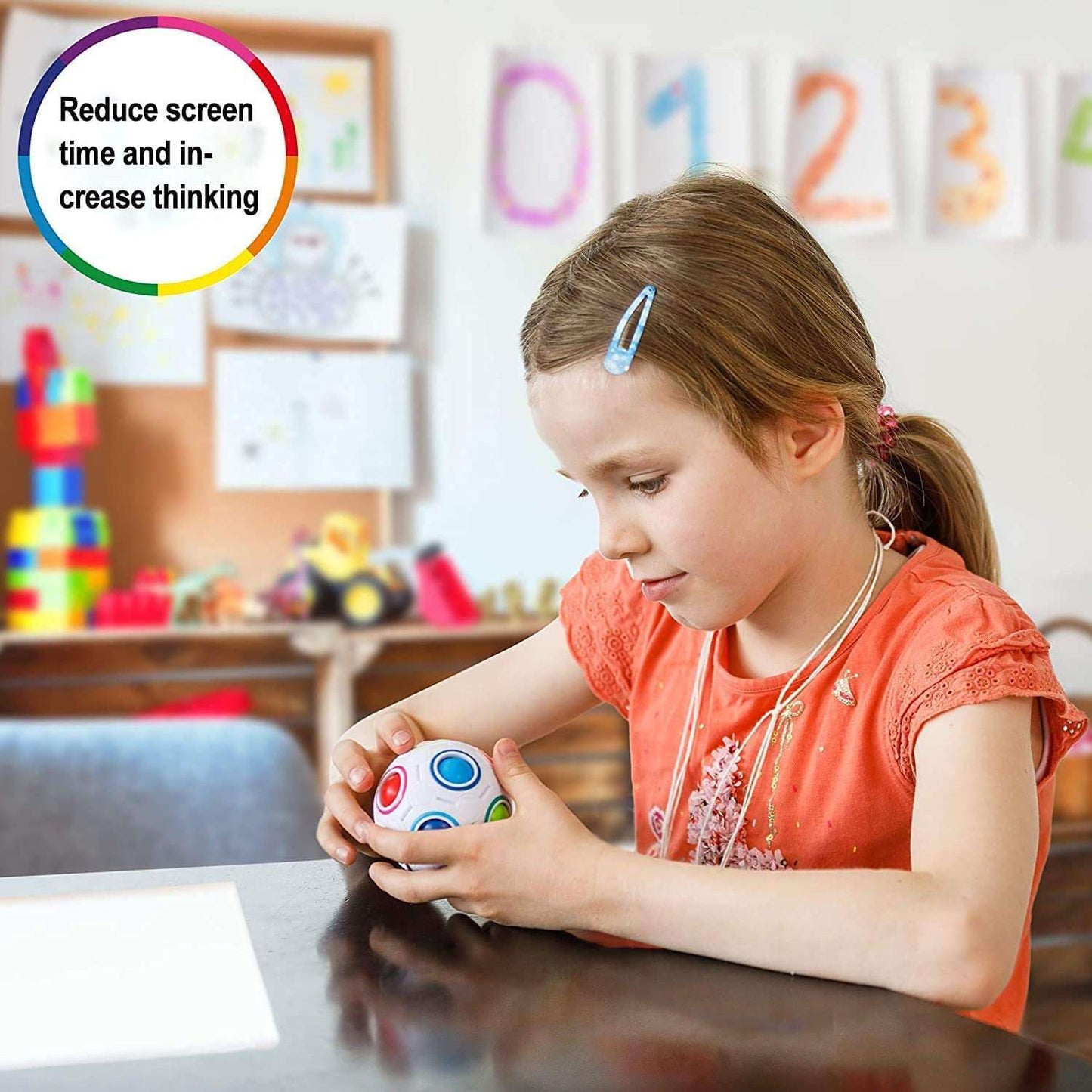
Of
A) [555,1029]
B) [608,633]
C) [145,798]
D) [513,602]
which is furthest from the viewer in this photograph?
[513,602]

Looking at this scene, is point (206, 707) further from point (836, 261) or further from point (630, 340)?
point (630, 340)

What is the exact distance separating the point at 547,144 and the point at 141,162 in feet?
3.67

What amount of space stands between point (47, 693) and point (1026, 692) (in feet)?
6.13

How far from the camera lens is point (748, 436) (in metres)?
0.79

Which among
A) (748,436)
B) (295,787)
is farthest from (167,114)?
(748,436)

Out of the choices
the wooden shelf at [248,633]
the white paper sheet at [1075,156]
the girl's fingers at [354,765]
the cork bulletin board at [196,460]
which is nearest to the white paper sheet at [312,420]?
the cork bulletin board at [196,460]

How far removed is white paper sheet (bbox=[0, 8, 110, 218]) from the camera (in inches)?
90.7

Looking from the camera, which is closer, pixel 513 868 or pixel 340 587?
pixel 513 868

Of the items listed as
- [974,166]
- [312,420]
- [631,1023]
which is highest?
[974,166]

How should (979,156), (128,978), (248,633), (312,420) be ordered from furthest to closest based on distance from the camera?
1. (979,156)
2. (312,420)
3. (248,633)
4. (128,978)

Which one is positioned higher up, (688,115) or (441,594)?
(688,115)

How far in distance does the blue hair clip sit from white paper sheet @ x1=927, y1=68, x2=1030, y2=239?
2108 mm

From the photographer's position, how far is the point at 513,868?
2.24 ft

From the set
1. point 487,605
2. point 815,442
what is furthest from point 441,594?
point 815,442
